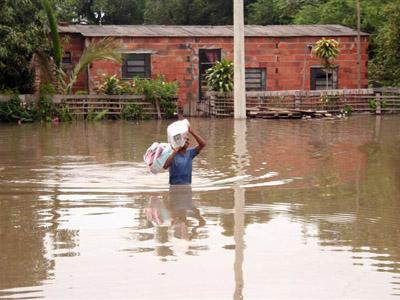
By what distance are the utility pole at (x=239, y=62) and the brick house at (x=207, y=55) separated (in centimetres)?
517

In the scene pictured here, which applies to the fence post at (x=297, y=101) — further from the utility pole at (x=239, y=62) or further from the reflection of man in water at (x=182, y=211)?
the reflection of man in water at (x=182, y=211)

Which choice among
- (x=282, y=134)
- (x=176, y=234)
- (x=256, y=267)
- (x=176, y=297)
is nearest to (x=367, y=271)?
(x=256, y=267)

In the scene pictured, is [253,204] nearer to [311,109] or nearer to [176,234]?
[176,234]

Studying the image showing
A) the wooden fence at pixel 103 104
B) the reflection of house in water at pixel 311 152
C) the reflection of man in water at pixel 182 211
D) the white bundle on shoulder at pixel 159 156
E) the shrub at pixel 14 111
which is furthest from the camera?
the wooden fence at pixel 103 104

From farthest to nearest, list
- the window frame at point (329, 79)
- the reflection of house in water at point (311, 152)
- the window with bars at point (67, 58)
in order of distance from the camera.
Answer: the window frame at point (329, 79) → the window with bars at point (67, 58) → the reflection of house in water at point (311, 152)

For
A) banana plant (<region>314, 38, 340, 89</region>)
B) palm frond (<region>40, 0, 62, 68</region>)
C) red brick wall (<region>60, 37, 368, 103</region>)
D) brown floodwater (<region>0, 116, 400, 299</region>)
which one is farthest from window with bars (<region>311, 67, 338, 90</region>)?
brown floodwater (<region>0, 116, 400, 299</region>)

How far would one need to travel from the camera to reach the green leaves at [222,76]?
30.8 meters

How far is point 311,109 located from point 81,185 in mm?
20352

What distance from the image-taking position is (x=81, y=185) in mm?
11289

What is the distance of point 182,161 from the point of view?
34.3 ft

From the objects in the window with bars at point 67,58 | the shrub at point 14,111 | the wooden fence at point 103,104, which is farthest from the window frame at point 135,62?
the shrub at point 14,111

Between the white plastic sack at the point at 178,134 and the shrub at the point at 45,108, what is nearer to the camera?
the white plastic sack at the point at 178,134

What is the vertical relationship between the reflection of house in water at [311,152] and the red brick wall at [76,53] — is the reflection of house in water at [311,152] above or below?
below

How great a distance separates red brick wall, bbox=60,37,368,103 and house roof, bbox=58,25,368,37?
215 mm
